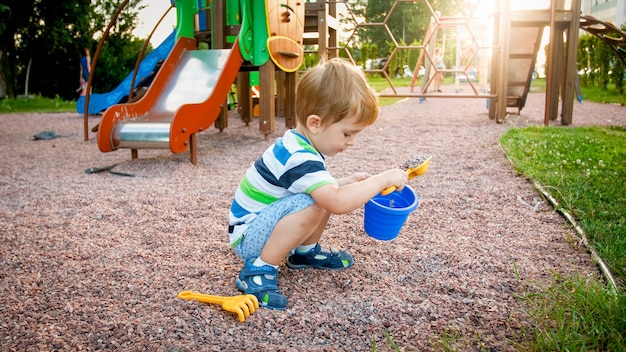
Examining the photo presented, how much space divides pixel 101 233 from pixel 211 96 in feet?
7.06

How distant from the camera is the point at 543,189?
3.18 m

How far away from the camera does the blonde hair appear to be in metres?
1.81

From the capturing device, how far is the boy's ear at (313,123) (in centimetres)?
185

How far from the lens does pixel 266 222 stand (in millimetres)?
1906

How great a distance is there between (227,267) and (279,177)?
0.61 meters

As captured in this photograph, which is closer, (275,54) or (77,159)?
(77,159)

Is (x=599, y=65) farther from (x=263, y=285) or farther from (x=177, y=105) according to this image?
(x=263, y=285)

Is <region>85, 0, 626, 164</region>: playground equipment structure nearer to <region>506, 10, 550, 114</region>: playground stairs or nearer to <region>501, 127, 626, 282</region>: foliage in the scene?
<region>506, 10, 550, 114</region>: playground stairs

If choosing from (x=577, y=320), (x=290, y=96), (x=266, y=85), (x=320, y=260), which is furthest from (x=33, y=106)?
(x=577, y=320)

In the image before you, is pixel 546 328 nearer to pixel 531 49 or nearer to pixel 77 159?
pixel 77 159

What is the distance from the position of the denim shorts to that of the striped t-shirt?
3 centimetres

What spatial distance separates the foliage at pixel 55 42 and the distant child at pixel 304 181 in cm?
1314

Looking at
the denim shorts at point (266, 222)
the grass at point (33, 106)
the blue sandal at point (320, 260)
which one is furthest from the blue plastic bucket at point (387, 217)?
the grass at point (33, 106)

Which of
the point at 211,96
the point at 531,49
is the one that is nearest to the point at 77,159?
the point at 211,96
